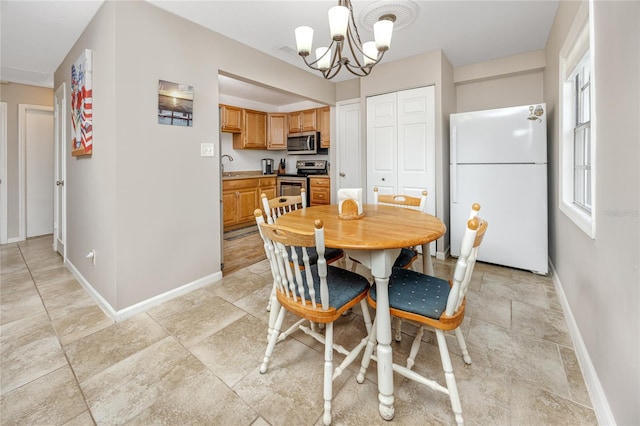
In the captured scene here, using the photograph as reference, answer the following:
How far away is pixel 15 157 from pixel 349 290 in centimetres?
543

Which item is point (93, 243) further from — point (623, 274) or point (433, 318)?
point (623, 274)

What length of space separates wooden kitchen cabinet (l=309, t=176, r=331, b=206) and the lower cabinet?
3.15ft

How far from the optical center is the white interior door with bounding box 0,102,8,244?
3979 millimetres

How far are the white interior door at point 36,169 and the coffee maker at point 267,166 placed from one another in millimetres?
3455

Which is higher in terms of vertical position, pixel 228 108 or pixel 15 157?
pixel 228 108

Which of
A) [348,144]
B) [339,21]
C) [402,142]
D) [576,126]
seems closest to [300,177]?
[348,144]

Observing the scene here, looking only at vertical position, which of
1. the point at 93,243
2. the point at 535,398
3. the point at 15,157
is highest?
the point at 15,157

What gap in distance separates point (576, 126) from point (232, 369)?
10.0ft

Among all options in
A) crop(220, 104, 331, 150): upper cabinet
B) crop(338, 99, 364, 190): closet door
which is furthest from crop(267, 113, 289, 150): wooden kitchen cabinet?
crop(338, 99, 364, 190): closet door

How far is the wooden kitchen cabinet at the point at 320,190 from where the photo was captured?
505cm

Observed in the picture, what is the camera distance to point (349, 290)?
1.46 m

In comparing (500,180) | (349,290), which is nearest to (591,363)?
(349,290)

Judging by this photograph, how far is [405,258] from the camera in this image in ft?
6.63

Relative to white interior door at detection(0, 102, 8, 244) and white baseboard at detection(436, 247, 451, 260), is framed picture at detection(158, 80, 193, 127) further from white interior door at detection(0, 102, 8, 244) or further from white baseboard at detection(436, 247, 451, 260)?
white interior door at detection(0, 102, 8, 244)
